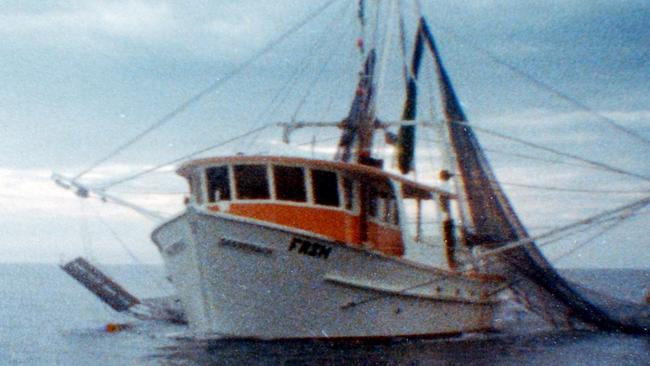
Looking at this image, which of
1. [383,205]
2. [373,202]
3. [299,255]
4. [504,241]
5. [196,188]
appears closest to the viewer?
[299,255]

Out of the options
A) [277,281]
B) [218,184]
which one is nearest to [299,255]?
[277,281]

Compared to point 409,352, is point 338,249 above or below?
above

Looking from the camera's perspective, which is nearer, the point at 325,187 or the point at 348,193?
the point at 325,187

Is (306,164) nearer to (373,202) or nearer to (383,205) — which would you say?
(373,202)

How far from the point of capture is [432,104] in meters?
21.5

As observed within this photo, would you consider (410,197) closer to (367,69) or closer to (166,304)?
(367,69)

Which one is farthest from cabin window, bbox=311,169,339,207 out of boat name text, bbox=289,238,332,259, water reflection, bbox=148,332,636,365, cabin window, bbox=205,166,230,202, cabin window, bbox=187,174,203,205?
water reflection, bbox=148,332,636,365

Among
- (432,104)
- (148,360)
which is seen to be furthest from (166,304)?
(432,104)

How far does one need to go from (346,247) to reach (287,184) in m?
1.97

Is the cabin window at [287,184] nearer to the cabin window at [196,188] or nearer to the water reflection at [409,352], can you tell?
the cabin window at [196,188]

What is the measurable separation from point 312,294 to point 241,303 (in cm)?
148

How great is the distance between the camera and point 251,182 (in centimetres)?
1709

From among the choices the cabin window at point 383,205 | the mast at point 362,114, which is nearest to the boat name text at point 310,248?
the cabin window at point 383,205

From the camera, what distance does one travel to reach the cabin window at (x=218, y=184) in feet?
57.2
